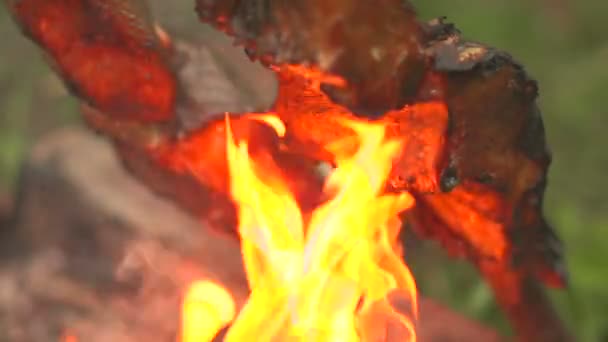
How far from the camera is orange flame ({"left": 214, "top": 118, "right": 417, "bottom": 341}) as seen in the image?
6.61 feet

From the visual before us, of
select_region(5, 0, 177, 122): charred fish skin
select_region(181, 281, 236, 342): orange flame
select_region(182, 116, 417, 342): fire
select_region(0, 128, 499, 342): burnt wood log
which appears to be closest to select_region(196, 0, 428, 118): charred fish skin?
select_region(182, 116, 417, 342): fire

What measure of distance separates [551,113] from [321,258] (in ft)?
13.4

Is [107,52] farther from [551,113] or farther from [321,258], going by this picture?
[551,113]

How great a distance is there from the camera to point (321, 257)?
2.04 meters

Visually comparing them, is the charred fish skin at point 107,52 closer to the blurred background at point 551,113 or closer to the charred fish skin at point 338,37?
the blurred background at point 551,113

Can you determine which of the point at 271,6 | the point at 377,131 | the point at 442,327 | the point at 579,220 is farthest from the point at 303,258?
the point at 579,220

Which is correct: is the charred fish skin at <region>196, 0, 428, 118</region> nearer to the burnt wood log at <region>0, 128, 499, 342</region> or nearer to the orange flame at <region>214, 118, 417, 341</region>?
the orange flame at <region>214, 118, 417, 341</region>

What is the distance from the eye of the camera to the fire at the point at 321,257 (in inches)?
79.4

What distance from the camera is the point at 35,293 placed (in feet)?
9.53

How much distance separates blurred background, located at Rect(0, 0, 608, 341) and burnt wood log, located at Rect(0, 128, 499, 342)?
0.47 metres

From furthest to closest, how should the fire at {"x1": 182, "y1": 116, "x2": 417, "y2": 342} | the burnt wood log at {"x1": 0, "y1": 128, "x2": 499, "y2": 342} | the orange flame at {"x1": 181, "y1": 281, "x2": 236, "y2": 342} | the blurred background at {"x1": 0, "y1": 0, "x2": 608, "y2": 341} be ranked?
the blurred background at {"x1": 0, "y1": 0, "x2": 608, "y2": 341}, the burnt wood log at {"x1": 0, "y1": 128, "x2": 499, "y2": 342}, the orange flame at {"x1": 181, "y1": 281, "x2": 236, "y2": 342}, the fire at {"x1": 182, "y1": 116, "x2": 417, "y2": 342}

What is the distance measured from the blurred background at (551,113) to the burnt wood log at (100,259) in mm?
470

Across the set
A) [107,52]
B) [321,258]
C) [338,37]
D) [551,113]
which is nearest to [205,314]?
[321,258]

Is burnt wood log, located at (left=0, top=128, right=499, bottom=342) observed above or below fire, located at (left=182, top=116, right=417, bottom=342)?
above
